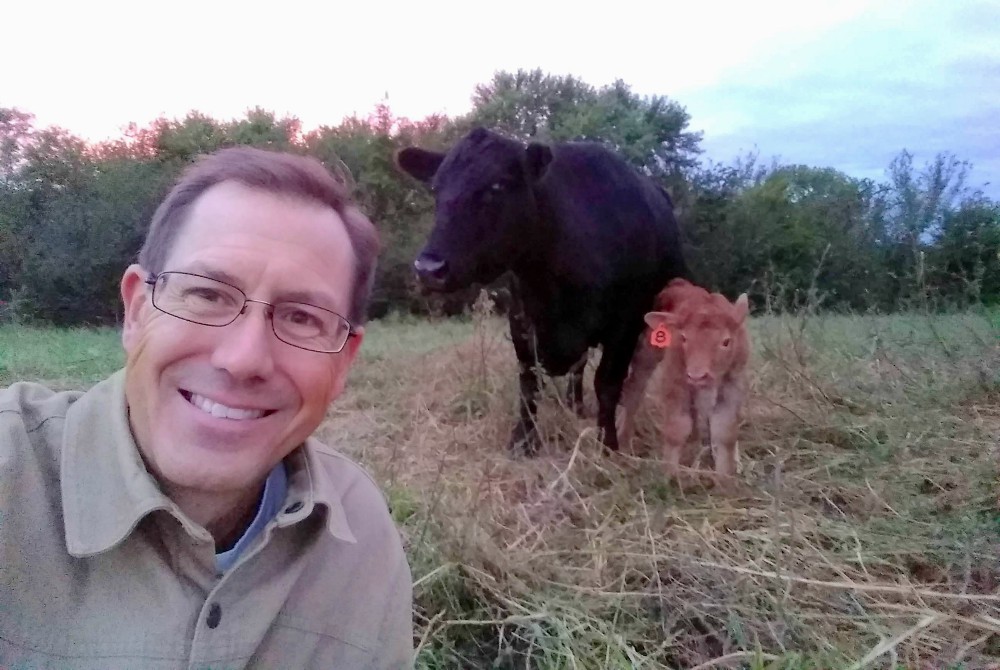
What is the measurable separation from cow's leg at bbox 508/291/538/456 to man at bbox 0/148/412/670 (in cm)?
278

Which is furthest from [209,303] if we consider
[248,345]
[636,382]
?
[636,382]

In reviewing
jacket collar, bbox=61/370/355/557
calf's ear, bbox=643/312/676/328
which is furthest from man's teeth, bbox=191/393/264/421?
calf's ear, bbox=643/312/676/328

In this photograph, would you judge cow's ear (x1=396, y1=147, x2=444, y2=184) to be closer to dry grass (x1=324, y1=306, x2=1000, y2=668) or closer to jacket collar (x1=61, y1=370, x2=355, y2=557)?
dry grass (x1=324, y1=306, x2=1000, y2=668)

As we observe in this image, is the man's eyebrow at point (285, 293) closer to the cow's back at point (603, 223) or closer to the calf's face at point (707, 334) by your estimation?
the calf's face at point (707, 334)

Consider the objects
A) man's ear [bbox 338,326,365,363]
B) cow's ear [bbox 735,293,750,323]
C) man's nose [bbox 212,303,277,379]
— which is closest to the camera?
man's nose [bbox 212,303,277,379]

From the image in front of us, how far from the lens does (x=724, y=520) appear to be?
317 cm

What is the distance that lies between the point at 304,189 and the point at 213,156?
0.25m

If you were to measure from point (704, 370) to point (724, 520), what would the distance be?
686 mm

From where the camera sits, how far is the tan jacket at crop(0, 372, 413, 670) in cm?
118

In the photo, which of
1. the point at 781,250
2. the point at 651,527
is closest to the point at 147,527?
the point at 651,527

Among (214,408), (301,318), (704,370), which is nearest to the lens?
(214,408)

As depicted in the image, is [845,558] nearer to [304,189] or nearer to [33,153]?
[304,189]

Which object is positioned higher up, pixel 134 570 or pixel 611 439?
pixel 134 570

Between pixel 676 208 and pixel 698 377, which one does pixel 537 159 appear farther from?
pixel 676 208
